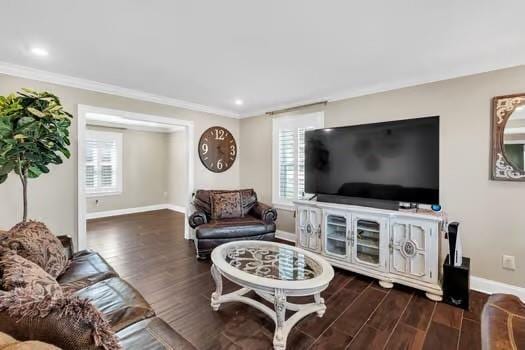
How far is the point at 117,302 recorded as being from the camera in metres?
1.48

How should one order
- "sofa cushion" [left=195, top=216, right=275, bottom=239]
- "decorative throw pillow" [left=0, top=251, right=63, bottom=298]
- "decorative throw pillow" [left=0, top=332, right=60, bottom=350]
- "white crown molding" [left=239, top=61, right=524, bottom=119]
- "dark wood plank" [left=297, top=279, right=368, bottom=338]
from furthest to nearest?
"sofa cushion" [left=195, top=216, right=275, bottom=239]
"white crown molding" [left=239, top=61, right=524, bottom=119]
"dark wood plank" [left=297, top=279, right=368, bottom=338]
"decorative throw pillow" [left=0, top=251, right=63, bottom=298]
"decorative throw pillow" [left=0, top=332, right=60, bottom=350]

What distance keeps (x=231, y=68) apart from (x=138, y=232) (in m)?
3.65

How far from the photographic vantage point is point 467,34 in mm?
2002

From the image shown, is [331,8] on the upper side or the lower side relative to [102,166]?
upper

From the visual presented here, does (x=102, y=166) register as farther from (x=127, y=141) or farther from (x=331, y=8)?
(x=331, y=8)

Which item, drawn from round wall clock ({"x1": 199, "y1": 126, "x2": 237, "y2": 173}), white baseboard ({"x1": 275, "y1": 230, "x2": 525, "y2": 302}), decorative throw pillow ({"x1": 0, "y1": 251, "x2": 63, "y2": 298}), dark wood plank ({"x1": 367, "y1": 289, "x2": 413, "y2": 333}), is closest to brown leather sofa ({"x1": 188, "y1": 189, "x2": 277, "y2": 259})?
round wall clock ({"x1": 199, "y1": 126, "x2": 237, "y2": 173})

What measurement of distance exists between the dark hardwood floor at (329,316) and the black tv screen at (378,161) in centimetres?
105

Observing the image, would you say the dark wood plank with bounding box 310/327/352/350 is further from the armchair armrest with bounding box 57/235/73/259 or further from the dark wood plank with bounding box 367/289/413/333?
the armchair armrest with bounding box 57/235/73/259

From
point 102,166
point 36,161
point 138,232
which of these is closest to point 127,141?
Answer: point 102,166

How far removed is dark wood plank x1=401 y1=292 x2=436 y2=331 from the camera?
2066mm

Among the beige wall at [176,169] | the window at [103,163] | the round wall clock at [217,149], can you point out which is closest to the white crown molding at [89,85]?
the round wall clock at [217,149]

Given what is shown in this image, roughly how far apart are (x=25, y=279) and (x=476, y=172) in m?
3.64

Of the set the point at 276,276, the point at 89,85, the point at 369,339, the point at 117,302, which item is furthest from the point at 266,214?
the point at 89,85

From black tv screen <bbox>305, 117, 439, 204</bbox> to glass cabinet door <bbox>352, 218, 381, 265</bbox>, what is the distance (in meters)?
0.38
